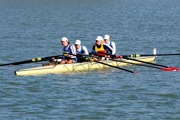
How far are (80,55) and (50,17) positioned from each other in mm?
38339

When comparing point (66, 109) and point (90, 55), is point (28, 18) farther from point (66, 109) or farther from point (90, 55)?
point (66, 109)

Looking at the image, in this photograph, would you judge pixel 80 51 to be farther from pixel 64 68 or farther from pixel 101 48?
pixel 64 68

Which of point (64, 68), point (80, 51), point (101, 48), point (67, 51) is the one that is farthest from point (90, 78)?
point (101, 48)

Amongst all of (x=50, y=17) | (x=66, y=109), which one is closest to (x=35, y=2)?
(x=50, y=17)

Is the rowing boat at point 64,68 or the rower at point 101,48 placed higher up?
the rower at point 101,48

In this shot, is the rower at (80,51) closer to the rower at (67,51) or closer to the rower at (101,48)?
the rower at (67,51)

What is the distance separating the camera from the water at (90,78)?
89.6ft

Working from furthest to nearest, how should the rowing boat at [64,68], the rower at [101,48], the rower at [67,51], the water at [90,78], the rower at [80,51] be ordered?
the rower at [101,48] → the rower at [80,51] → the rower at [67,51] → the rowing boat at [64,68] → the water at [90,78]

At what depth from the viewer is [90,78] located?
109ft

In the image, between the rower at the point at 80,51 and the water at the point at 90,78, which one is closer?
the water at the point at 90,78

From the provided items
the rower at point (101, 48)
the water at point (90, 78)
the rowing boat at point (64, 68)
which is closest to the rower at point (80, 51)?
the rowing boat at point (64, 68)

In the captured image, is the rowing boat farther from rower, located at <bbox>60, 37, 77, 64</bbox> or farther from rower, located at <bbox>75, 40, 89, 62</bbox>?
rower, located at <bbox>60, 37, 77, 64</bbox>

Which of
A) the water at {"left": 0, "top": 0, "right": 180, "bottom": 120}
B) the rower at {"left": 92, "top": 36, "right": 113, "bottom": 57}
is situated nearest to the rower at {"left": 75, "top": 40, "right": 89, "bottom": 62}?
the rower at {"left": 92, "top": 36, "right": 113, "bottom": 57}

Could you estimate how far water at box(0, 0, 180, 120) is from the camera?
89.6 feet
